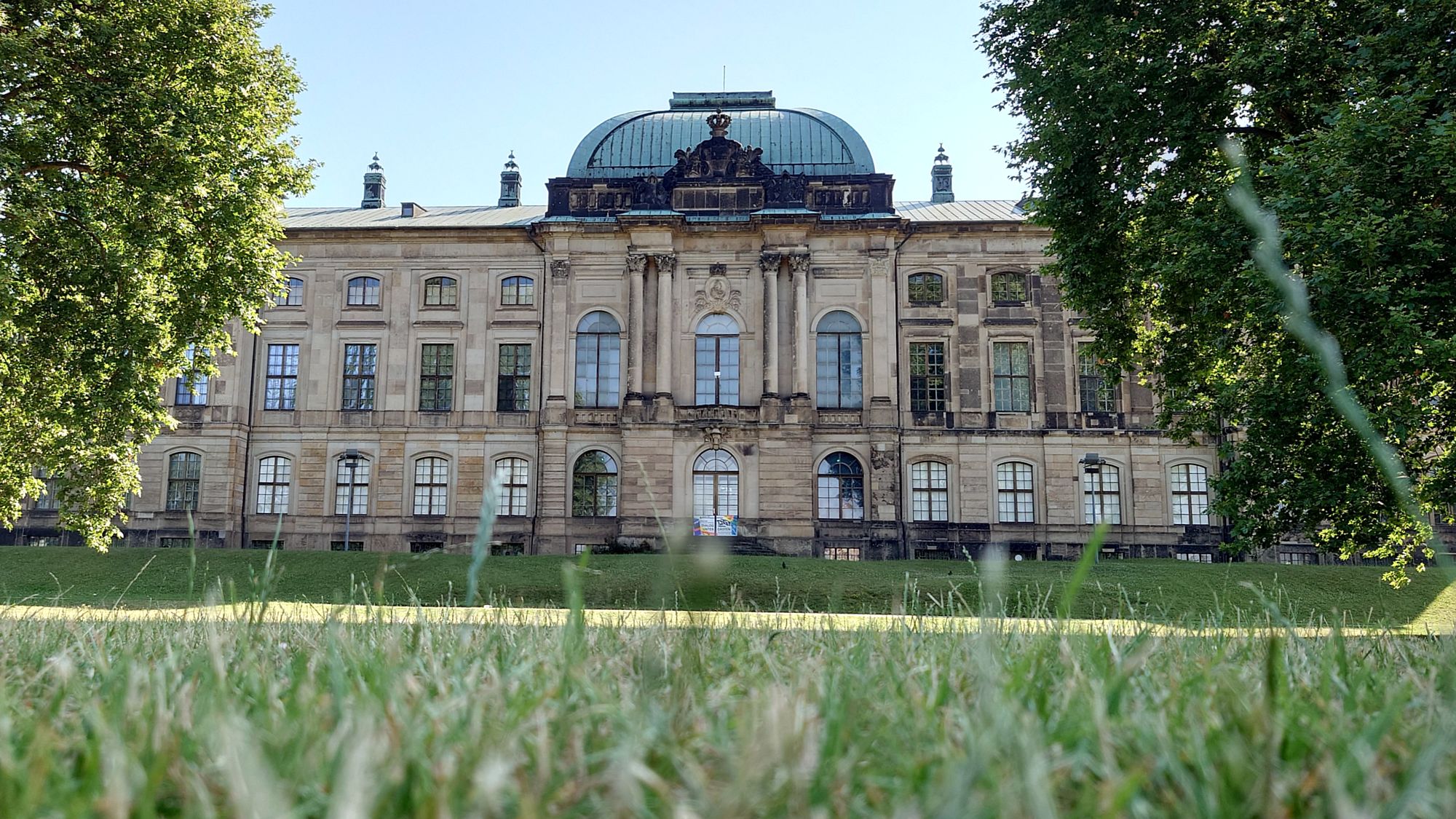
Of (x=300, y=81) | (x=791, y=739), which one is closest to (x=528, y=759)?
(x=791, y=739)

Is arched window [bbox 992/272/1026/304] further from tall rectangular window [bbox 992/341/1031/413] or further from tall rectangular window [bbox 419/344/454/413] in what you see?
tall rectangular window [bbox 419/344/454/413]

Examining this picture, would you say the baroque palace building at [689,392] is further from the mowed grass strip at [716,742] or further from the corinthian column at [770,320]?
the mowed grass strip at [716,742]

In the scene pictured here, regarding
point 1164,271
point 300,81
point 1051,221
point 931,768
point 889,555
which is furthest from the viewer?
point 889,555

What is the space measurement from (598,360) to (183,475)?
1603 centimetres

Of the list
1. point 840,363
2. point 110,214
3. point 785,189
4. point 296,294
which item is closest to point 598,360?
point 840,363

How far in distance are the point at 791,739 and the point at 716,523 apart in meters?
33.0

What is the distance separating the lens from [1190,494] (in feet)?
117

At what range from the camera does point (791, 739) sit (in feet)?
3.92

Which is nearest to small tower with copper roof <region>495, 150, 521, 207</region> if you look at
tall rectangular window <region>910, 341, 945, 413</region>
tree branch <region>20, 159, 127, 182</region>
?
tall rectangular window <region>910, 341, 945, 413</region>

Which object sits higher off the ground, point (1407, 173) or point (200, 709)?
point (1407, 173)

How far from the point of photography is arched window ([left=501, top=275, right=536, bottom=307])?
37.7 meters

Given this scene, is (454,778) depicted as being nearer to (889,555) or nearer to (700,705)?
(700,705)

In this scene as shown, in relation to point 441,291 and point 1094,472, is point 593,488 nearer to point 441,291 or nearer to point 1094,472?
point 441,291

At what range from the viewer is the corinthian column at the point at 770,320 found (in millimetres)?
34844
